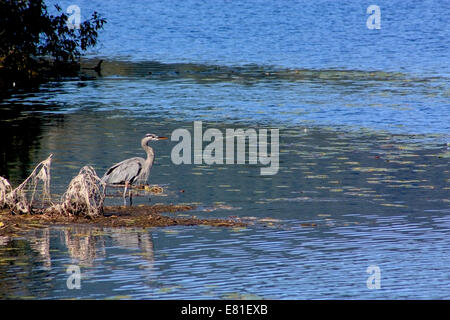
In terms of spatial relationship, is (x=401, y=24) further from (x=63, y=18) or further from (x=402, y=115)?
(x=402, y=115)

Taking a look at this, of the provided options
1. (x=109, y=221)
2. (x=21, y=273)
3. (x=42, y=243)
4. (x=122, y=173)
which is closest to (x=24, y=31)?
(x=122, y=173)

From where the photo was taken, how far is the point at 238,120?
115 ft

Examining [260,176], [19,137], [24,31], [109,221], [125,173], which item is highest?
[24,31]

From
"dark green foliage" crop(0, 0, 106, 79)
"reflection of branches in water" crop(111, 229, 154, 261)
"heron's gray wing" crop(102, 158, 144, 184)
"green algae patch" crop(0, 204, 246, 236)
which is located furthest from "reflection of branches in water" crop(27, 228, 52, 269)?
"dark green foliage" crop(0, 0, 106, 79)

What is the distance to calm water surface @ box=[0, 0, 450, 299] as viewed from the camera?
15.0m

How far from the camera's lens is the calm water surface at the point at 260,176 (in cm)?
1501

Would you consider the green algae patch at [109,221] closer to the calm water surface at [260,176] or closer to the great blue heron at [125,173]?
the calm water surface at [260,176]

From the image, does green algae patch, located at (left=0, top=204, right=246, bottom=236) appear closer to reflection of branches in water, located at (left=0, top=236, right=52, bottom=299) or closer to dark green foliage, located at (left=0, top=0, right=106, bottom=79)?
reflection of branches in water, located at (left=0, top=236, right=52, bottom=299)

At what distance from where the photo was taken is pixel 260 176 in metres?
23.8

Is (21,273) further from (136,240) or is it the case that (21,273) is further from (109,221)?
(109,221)

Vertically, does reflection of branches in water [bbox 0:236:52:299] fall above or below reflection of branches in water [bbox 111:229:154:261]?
below
